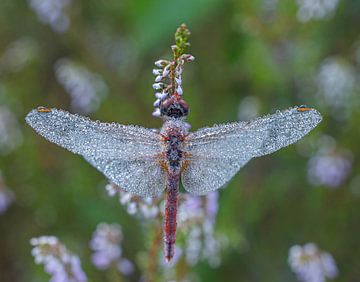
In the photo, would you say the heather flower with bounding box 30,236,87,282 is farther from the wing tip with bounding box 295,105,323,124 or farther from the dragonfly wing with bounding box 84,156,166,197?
the wing tip with bounding box 295,105,323,124

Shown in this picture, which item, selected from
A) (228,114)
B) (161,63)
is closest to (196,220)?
(161,63)

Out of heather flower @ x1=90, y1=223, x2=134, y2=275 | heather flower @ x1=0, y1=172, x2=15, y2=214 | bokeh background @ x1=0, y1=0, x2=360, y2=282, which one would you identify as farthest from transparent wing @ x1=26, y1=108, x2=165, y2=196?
heather flower @ x1=0, y1=172, x2=15, y2=214

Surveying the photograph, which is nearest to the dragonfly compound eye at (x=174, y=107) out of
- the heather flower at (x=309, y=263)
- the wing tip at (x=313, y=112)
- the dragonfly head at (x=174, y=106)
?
the dragonfly head at (x=174, y=106)

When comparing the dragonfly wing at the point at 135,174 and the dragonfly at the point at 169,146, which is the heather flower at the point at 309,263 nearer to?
the dragonfly at the point at 169,146

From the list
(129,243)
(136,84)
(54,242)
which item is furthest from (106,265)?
(136,84)

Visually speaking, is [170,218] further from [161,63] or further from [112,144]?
[161,63]

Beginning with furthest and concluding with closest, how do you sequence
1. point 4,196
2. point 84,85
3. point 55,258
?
1. point 84,85
2. point 4,196
3. point 55,258

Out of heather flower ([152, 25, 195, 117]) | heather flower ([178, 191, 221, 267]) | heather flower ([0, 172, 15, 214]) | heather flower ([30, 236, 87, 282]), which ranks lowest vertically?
heather flower ([30, 236, 87, 282])

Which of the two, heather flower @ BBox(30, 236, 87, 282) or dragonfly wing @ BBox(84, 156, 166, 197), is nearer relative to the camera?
dragonfly wing @ BBox(84, 156, 166, 197)

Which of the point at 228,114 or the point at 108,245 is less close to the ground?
the point at 228,114
